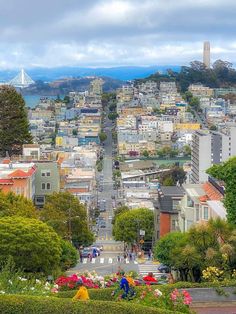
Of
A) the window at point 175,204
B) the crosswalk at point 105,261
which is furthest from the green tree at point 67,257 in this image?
the window at point 175,204

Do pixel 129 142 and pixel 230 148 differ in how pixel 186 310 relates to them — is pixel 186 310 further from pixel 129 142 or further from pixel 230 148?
pixel 129 142

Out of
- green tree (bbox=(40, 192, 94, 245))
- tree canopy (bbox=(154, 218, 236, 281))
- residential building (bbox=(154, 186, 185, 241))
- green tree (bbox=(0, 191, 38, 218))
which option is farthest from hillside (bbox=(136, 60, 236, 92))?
tree canopy (bbox=(154, 218, 236, 281))

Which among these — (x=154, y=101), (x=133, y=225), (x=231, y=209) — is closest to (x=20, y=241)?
(x=231, y=209)

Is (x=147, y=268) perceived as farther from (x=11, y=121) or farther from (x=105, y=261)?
(x=11, y=121)

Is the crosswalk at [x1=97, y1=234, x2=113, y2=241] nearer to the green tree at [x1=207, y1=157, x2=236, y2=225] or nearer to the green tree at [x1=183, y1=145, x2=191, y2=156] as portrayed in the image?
the green tree at [x1=207, y1=157, x2=236, y2=225]

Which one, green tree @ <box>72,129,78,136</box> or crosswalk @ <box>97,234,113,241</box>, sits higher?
green tree @ <box>72,129,78,136</box>

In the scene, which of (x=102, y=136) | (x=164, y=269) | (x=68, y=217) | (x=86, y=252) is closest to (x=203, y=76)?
(x=102, y=136)
